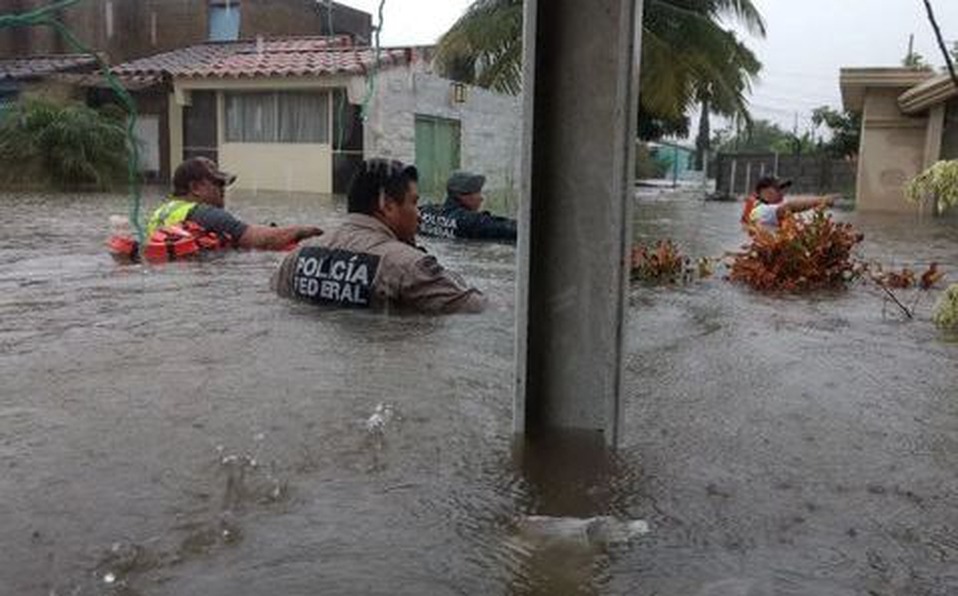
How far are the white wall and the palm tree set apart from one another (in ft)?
4.19

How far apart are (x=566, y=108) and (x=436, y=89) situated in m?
21.0

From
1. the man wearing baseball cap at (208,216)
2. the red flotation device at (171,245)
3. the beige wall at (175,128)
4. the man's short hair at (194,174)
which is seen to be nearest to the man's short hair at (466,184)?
the man wearing baseball cap at (208,216)

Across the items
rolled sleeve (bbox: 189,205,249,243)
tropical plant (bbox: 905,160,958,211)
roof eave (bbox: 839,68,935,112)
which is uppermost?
roof eave (bbox: 839,68,935,112)

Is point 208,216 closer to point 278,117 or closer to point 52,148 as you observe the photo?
point 52,148

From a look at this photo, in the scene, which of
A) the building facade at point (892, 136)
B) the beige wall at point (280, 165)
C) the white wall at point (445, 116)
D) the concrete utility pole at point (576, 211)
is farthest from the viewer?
the beige wall at point (280, 165)

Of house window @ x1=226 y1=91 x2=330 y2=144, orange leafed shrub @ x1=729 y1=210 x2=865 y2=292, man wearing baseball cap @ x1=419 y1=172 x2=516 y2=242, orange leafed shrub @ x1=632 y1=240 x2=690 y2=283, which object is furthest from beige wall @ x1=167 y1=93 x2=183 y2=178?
orange leafed shrub @ x1=729 y1=210 x2=865 y2=292

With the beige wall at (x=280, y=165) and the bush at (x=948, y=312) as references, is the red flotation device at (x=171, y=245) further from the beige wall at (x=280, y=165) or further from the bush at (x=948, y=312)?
the beige wall at (x=280, y=165)

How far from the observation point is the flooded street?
7.79 feet

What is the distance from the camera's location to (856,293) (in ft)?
24.7

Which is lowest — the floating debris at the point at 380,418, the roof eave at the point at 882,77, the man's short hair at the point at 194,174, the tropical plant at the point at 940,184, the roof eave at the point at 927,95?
the floating debris at the point at 380,418

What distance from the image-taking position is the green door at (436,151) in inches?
922

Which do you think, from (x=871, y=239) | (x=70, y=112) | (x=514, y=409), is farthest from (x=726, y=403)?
(x=70, y=112)

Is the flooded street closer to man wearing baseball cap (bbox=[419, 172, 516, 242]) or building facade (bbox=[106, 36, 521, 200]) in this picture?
man wearing baseball cap (bbox=[419, 172, 516, 242])

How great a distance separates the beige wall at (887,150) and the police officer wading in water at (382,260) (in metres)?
15.8
